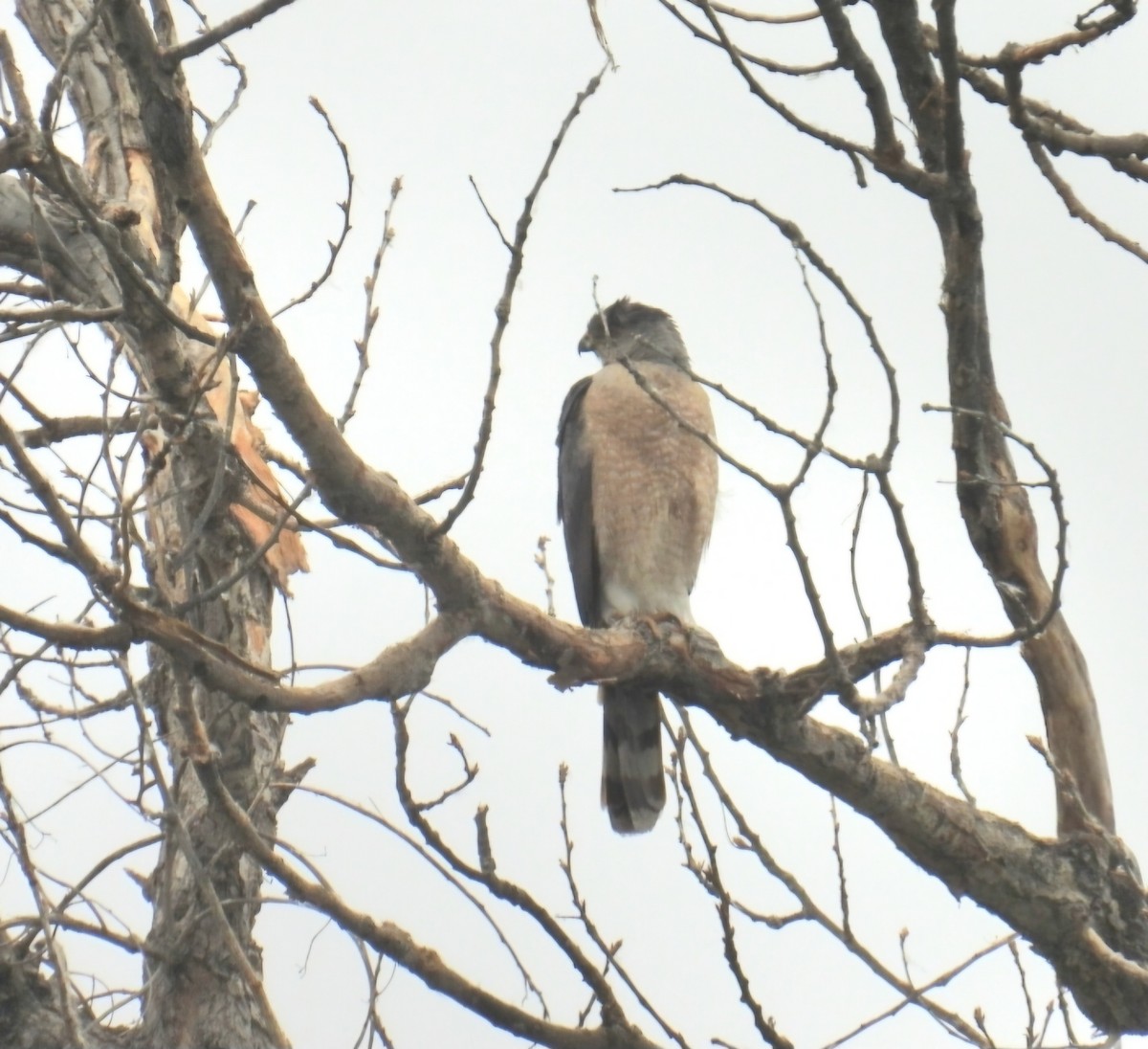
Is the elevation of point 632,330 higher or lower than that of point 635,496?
higher

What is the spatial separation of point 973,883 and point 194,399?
85.9 inches

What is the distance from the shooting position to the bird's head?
6074mm

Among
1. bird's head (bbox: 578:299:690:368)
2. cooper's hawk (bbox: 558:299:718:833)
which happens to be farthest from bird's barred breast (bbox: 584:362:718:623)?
bird's head (bbox: 578:299:690:368)

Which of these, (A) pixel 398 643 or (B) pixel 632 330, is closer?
(A) pixel 398 643

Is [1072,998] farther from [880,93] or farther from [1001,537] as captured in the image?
[880,93]

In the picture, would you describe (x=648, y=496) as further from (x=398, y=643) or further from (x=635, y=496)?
(x=398, y=643)

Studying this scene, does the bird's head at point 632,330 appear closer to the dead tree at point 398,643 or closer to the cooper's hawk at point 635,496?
the cooper's hawk at point 635,496

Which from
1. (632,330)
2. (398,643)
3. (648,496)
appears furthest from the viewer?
(632,330)

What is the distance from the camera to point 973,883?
3.45 meters

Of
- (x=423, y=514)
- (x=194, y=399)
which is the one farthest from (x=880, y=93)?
(x=194, y=399)

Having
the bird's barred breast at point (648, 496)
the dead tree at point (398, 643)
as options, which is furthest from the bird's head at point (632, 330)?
the dead tree at point (398, 643)

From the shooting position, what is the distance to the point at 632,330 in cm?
621

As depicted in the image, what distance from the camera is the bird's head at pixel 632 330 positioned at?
6074 mm

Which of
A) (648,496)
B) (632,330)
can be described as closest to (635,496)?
(648,496)
